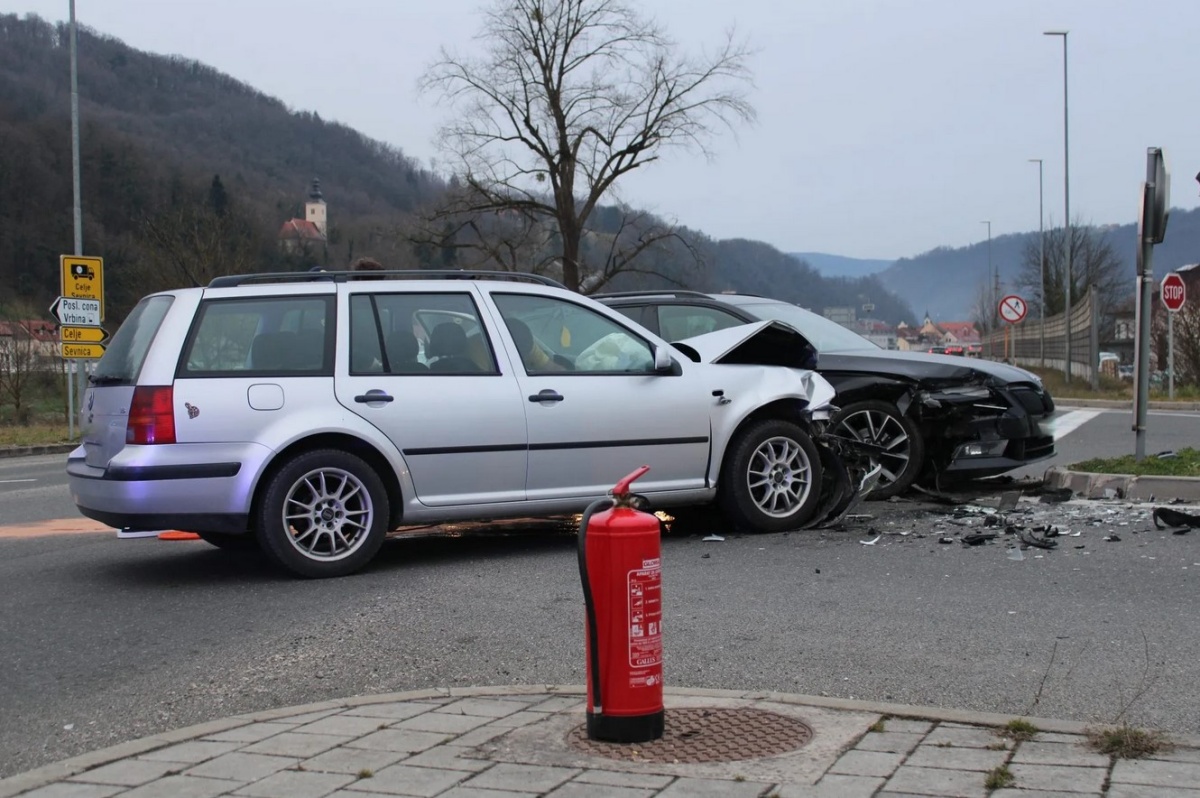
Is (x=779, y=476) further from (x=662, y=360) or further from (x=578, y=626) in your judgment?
(x=578, y=626)

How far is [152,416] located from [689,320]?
4738 mm

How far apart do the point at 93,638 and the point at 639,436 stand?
3.34 metres

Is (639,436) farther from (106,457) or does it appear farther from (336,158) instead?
(336,158)

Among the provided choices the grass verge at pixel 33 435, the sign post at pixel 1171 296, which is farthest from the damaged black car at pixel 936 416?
the grass verge at pixel 33 435

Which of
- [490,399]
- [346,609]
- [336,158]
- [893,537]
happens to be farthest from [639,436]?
[336,158]

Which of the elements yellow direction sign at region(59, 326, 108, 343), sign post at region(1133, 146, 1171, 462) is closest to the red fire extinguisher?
sign post at region(1133, 146, 1171, 462)

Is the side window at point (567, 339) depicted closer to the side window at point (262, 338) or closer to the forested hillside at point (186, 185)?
the side window at point (262, 338)

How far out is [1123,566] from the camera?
21.4ft

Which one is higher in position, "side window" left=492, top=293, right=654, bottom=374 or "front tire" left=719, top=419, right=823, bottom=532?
"side window" left=492, top=293, right=654, bottom=374

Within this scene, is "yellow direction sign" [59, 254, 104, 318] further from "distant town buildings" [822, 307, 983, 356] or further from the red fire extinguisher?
the red fire extinguisher

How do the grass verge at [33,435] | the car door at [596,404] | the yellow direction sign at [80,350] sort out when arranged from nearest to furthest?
the car door at [596,404] < the grass verge at [33,435] < the yellow direction sign at [80,350]

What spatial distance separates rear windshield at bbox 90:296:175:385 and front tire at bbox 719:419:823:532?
3626 millimetres

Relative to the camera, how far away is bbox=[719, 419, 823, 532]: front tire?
775 cm

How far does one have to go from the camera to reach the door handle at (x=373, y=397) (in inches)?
266
